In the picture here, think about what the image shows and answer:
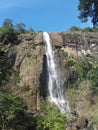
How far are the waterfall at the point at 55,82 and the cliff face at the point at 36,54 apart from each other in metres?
0.52

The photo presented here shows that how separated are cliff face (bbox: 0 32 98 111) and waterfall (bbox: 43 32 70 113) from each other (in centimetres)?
52

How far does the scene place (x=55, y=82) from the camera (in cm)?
3972

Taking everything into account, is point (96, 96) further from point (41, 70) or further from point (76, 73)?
point (41, 70)

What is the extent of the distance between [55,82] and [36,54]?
11.6 feet

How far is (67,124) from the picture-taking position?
106 ft

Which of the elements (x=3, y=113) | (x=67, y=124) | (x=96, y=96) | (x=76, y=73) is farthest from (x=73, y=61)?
(x=3, y=113)

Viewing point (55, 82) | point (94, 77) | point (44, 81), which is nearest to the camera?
point (94, 77)

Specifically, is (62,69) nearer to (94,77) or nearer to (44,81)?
(44,81)

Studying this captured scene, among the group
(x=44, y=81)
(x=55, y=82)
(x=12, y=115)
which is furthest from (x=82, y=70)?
(x=12, y=115)

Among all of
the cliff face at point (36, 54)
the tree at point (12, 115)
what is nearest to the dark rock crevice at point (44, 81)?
the cliff face at point (36, 54)

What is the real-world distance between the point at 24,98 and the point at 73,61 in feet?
23.8

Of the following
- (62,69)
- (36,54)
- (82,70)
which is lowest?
(82,70)

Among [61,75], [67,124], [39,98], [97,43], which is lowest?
[67,124]

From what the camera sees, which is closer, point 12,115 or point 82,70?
point 12,115
